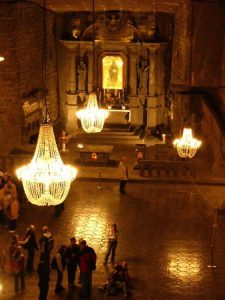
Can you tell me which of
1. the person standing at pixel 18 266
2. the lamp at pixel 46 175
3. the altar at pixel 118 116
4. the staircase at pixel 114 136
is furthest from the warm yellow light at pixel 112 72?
the lamp at pixel 46 175

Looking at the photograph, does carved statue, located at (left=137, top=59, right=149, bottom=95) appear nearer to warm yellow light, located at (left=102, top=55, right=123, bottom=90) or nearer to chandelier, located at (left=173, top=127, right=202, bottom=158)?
warm yellow light, located at (left=102, top=55, right=123, bottom=90)

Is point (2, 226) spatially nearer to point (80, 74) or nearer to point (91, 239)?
point (91, 239)

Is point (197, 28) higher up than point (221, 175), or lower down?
higher up

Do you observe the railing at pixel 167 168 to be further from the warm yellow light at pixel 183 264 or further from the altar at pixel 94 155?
the warm yellow light at pixel 183 264

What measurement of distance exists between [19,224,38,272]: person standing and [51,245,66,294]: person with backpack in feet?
3.07

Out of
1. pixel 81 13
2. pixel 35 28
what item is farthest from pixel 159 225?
pixel 81 13

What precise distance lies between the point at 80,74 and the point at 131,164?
18.4 ft

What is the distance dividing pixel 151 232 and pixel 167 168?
178 inches

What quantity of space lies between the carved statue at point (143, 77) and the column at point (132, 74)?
17cm

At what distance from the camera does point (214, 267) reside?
14812mm

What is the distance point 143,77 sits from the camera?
27.1 meters

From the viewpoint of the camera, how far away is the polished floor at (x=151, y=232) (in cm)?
1385

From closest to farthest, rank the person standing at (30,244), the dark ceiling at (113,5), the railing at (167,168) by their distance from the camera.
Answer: the person standing at (30,244) → the railing at (167,168) → the dark ceiling at (113,5)

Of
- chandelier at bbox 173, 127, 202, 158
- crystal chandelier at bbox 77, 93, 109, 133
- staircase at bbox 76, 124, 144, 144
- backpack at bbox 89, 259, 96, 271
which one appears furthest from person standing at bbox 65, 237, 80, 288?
staircase at bbox 76, 124, 144, 144
